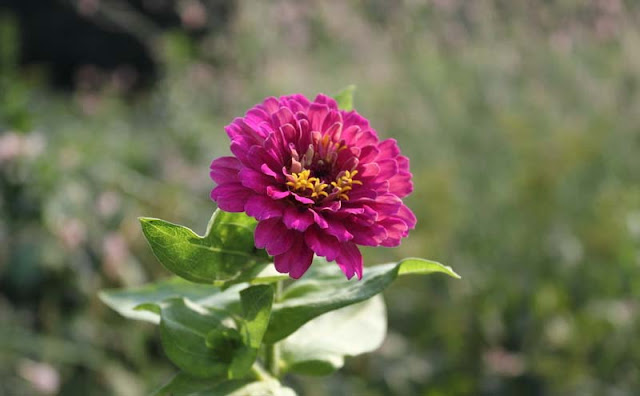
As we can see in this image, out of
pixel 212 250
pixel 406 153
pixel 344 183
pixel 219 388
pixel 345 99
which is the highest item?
pixel 406 153

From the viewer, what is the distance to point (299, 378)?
194cm

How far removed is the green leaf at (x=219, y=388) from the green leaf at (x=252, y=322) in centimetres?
2

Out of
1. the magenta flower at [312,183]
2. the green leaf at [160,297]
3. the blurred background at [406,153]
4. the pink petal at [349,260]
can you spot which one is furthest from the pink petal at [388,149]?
the blurred background at [406,153]

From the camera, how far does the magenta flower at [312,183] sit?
2.04 ft

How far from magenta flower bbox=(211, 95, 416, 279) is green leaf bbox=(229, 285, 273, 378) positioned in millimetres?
61

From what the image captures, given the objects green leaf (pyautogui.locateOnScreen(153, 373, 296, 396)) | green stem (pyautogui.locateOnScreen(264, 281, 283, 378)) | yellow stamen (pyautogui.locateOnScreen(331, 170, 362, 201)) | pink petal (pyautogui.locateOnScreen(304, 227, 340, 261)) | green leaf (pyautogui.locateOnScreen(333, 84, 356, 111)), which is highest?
green leaf (pyautogui.locateOnScreen(333, 84, 356, 111))

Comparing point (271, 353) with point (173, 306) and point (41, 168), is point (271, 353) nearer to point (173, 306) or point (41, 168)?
point (173, 306)

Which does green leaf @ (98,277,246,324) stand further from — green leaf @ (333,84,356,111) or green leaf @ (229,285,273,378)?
green leaf @ (333,84,356,111)

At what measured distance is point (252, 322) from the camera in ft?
2.23

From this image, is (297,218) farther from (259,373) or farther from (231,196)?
(259,373)

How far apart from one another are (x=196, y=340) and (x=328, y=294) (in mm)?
146

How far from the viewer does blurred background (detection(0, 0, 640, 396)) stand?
2.04 metres

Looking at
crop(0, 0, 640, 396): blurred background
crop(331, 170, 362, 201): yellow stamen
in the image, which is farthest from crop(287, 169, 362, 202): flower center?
crop(0, 0, 640, 396): blurred background

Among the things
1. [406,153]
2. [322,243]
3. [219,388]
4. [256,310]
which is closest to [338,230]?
[322,243]
